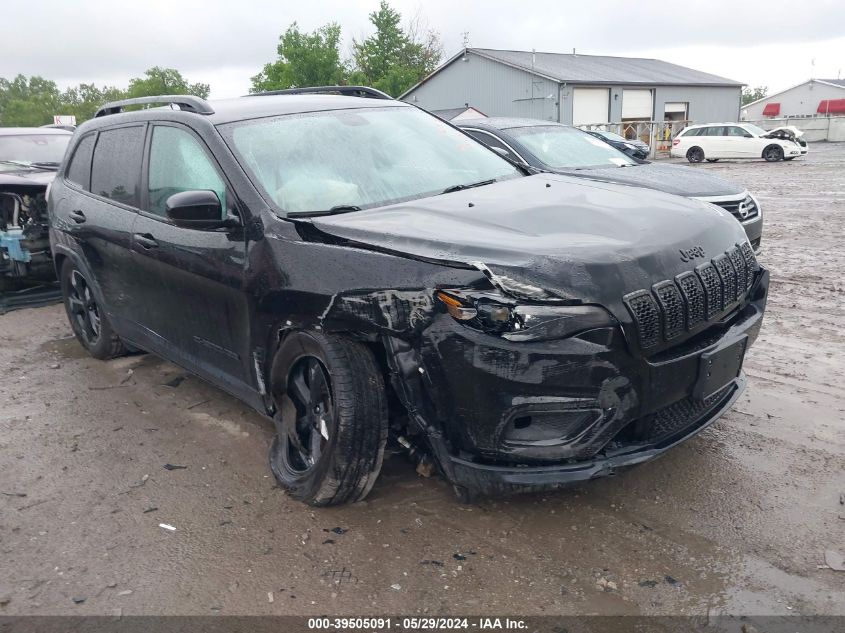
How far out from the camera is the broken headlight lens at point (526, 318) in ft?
8.31

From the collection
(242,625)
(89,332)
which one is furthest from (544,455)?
(89,332)

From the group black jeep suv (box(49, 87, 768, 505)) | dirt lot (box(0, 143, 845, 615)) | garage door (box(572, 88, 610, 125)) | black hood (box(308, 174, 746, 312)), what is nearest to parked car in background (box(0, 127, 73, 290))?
dirt lot (box(0, 143, 845, 615))

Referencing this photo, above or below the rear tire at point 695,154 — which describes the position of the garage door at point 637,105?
above

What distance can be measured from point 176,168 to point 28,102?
10681 centimetres

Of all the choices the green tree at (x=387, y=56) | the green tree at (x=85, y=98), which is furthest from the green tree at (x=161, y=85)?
the green tree at (x=387, y=56)

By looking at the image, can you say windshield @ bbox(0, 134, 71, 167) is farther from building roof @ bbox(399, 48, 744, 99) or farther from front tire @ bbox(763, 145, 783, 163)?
building roof @ bbox(399, 48, 744, 99)

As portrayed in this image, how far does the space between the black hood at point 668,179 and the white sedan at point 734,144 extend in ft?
69.1

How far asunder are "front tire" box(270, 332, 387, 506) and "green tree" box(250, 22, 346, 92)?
45010mm

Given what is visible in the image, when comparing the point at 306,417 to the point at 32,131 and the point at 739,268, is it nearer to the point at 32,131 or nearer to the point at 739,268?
the point at 739,268

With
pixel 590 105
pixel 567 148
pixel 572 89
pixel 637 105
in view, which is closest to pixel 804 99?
pixel 637 105

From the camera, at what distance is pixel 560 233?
2879mm

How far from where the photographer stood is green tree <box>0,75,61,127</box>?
301ft

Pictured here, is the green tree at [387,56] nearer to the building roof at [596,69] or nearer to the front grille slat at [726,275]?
the building roof at [596,69]

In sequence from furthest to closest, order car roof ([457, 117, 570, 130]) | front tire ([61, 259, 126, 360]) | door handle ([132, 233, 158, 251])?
car roof ([457, 117, 570, 130]) < front tire ([61, 259, 126, 360]) < door handle ([132, 233, 158, 251])
